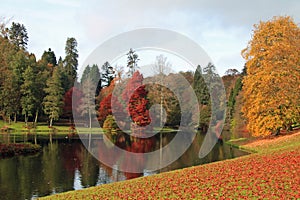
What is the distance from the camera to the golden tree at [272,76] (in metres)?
24.7

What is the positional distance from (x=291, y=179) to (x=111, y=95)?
42826mm

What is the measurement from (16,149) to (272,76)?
873 inches

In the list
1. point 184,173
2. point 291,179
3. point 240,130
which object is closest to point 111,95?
point 240,130

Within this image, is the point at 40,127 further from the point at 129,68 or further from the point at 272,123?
the point at 272,123

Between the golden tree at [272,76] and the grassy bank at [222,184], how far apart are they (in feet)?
41.8

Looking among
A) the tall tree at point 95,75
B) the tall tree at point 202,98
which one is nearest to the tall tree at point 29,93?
the tall tree at point 95,75

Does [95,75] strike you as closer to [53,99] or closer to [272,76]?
[53,99]

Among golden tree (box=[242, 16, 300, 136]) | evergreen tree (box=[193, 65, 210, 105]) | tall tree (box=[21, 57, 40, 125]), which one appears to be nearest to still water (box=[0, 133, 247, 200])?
golden tree (box=[242, 16, 300, 136])

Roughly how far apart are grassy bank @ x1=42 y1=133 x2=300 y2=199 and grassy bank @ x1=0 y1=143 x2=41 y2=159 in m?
15.3

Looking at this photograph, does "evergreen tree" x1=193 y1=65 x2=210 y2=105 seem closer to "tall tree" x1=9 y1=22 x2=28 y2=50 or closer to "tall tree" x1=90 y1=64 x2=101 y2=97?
"tall tree" x1=90 y1=64 x2=101 y2=97

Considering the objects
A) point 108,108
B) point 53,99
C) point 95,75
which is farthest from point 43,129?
point 95,75

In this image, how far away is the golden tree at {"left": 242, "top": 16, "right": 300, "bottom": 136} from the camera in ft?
81.1

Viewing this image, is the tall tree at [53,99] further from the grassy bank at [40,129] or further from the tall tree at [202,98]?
the tall tree at [202,98]

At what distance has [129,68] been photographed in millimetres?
55844
